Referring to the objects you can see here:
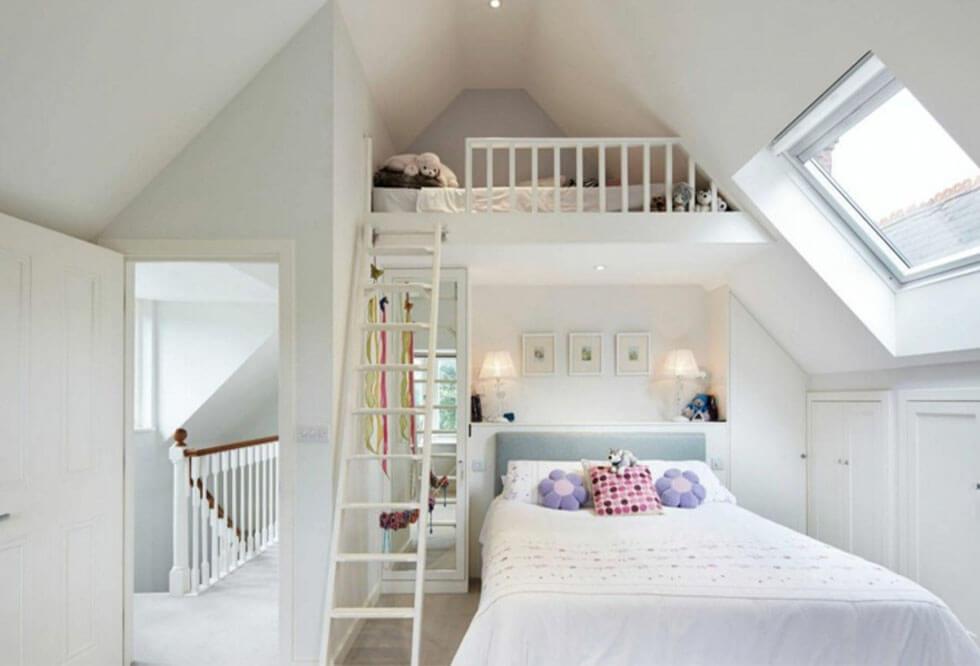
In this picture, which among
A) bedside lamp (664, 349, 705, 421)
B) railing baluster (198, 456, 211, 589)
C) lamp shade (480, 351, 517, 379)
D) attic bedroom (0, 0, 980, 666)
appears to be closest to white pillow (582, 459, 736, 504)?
attic bedroom (0, 0, 980, 666)

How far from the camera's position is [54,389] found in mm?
2578

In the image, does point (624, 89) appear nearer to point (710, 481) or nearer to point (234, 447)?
point (710, 481)

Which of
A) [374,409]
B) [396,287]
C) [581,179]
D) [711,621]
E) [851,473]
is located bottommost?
[711,621]

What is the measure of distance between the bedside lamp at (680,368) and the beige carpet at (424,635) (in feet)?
6.73

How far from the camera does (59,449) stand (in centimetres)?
261

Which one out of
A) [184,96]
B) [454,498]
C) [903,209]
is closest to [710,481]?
[454,498]

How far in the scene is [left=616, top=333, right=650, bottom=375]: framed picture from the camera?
16.1 feet

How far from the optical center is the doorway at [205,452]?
3.89 meters

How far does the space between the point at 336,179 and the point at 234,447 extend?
2.61 metres

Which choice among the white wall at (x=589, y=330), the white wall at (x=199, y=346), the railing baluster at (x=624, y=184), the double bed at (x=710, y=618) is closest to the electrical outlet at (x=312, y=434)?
→ the double bed at (x=710, y=618)

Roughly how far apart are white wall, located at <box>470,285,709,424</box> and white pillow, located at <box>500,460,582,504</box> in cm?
59

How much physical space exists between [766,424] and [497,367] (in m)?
1.97

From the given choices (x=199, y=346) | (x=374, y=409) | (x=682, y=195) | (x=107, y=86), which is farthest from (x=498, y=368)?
(x=107, y=86)

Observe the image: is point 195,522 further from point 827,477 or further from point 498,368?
point 827,477
